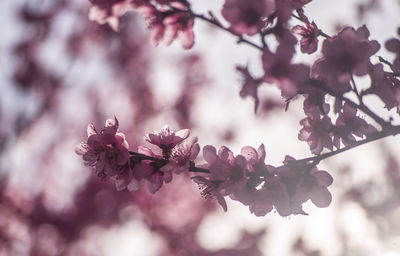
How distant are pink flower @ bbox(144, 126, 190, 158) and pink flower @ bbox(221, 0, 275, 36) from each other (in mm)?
668

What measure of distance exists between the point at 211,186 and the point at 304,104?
0.59 meters

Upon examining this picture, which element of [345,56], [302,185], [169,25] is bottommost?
[302,185]

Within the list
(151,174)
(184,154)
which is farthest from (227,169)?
(151,174)

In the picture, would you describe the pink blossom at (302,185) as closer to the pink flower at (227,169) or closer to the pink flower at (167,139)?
the pink flower at (227,169)

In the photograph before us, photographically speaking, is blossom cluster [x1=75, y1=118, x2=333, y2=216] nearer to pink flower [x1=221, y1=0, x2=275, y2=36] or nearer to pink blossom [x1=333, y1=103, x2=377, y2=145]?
pink blossom [x1=333, y1=103, x2=377, y2=145]

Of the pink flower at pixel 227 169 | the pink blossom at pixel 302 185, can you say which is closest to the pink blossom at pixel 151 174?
the pink flower at pixel 227 169

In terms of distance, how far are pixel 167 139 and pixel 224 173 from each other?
36cm

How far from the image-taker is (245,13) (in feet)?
4.55

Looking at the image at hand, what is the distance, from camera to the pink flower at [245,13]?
1371 mm

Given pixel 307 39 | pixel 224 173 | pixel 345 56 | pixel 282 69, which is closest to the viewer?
pixel 282 69

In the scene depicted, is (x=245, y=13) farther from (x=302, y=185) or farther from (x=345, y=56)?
(x=302, y=185)

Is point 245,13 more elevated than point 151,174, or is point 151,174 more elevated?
point 245,13

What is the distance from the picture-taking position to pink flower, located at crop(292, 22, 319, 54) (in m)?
1.86

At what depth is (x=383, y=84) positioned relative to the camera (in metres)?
1.61
